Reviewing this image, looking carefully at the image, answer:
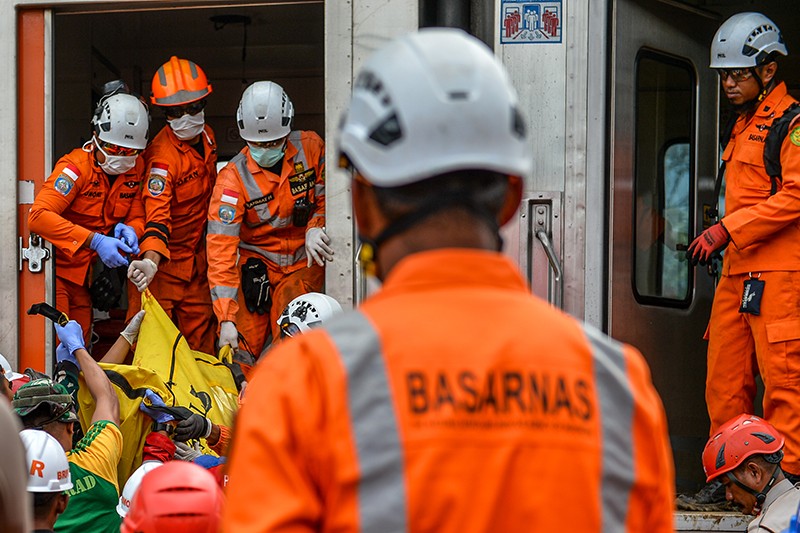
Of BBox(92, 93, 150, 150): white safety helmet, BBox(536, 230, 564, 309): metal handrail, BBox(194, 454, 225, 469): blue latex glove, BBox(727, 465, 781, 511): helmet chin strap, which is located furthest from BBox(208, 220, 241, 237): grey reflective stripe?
BBox(727, 465, 781, 511): helmet chin strap

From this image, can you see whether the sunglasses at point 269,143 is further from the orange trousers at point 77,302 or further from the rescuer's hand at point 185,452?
the rescuer's hand at point 185,452

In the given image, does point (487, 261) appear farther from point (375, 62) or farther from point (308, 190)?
point (308, 190)

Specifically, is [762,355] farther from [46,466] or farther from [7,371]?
[7,371]

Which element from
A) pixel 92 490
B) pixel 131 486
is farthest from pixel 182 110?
pixel 131 486

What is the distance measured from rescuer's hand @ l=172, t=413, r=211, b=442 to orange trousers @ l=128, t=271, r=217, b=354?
1509mm

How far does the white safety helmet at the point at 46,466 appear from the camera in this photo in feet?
12.0

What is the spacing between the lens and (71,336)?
5871 millimetres

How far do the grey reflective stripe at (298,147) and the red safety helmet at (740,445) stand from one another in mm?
2653

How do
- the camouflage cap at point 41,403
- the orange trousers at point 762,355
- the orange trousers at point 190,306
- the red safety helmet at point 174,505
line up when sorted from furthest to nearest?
the orange trousers at point 190,306 < the orange trousers at point 762,355 < the camouflage cap at point 41,403 < the red safety helmet at point 174,505

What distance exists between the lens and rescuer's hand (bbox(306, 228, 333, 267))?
582 cm

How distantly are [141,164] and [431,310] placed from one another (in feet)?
18.3

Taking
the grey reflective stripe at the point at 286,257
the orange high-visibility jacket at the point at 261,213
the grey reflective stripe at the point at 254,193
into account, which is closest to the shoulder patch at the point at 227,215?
the orange high-visibility jacket at the point at 261,213

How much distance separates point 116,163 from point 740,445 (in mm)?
3549

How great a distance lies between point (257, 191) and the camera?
6.54 metres
